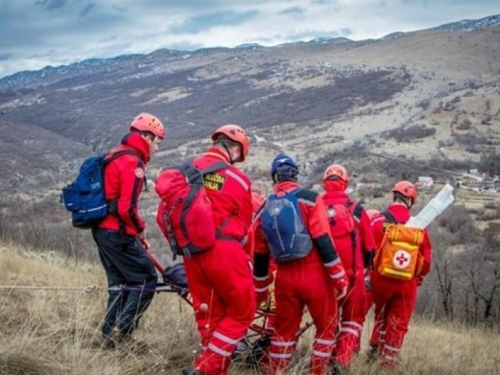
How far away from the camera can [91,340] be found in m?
4.11

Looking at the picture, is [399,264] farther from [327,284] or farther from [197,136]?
[197,136]

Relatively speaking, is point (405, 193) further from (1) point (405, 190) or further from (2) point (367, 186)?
(2) point (367, 186)

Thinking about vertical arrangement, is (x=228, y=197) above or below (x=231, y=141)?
below

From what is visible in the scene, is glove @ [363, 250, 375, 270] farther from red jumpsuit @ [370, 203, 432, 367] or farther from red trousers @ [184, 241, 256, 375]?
red trousers @ [184, 241, 256, 375]

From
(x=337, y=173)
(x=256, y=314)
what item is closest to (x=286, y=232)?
(x=256, y=314)

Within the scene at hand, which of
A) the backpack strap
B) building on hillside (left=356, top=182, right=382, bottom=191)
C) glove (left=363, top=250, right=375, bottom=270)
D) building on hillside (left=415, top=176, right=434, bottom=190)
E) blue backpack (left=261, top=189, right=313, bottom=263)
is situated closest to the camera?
blue backpack (left=261, top=189, right=313, bottom=263)

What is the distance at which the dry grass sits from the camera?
12.4ft

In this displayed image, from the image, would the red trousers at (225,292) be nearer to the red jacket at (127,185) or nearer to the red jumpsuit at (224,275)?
the red jumpsuit at (224,275)

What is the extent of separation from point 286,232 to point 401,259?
178 cm

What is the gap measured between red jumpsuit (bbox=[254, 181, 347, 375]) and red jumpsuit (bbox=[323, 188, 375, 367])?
51cm

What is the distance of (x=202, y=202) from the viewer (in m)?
4.06

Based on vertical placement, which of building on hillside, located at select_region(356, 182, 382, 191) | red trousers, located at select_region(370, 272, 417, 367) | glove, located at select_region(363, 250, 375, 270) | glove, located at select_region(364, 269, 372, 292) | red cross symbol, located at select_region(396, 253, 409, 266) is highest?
glove, located at select_region(363, 250, 375, 270)

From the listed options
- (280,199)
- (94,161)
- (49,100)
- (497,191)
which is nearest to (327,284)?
(280,199)

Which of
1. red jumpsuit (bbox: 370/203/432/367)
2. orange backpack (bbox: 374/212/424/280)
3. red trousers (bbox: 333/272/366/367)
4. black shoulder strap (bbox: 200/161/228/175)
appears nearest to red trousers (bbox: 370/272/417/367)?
→ red jumpsuit (bbox: 370/203/432/367)
